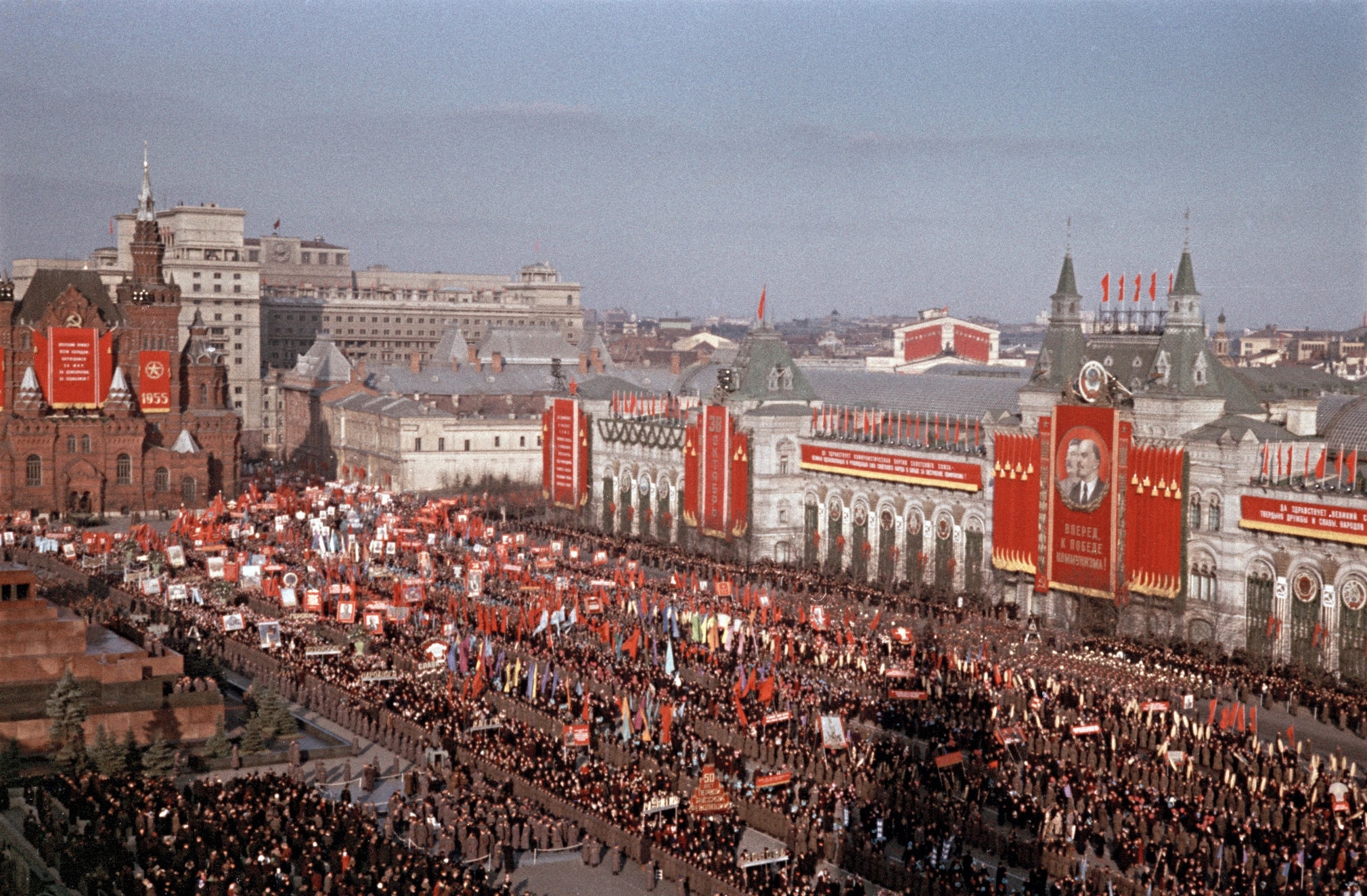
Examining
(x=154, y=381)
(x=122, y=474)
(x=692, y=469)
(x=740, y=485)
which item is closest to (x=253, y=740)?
(x=740, y=485)

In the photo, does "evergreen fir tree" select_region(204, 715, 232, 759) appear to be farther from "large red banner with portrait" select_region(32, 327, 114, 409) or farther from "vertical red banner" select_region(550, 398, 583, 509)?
"large red banner with portrait" select_region(32, 327, 114, 409)

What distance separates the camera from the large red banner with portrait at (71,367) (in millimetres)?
109312

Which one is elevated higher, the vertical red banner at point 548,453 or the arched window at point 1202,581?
the vertical red banner at point 548,453

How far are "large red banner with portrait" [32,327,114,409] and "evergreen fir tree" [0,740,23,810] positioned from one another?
69618mm

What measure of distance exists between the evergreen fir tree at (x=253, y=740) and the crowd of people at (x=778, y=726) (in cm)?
348

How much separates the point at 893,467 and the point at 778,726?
34.4 metres

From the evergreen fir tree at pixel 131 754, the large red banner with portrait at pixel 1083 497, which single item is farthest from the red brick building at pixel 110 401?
the evergreen fir tree at pixel 131 754

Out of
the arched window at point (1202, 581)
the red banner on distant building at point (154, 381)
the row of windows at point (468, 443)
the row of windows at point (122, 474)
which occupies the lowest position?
the arched window at point (1202, 581)

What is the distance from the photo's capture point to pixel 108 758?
144ft

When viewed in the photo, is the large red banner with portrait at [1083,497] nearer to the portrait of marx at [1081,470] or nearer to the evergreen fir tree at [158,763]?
the portrait of marx at [1081,470]

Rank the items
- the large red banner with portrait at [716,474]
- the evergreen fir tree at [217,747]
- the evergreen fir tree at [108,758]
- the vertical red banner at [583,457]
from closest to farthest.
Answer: the evergreen fir tree at [108,758] → the evergreen fir tree at [217,747] → the large red banner with portrait at [716,474] → the vertical red banner at [583,457]

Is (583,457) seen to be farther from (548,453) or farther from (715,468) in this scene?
(715,468)

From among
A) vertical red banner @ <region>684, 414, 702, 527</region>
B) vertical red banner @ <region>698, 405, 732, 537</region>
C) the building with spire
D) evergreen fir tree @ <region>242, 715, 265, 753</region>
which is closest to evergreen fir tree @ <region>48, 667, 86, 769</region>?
evergreen fir tree @ <region>242, 715, 265, 753</region>

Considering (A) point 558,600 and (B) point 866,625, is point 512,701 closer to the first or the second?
(A) point 558,600
